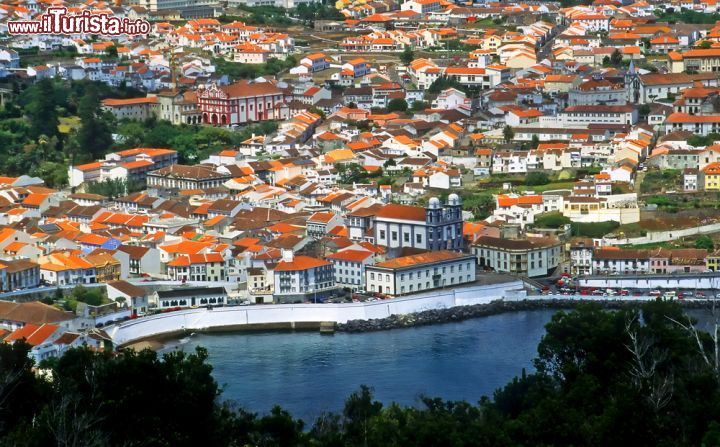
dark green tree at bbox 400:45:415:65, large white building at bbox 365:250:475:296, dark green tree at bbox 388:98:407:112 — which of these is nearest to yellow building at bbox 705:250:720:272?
large white building at bbox 365:250:475:296

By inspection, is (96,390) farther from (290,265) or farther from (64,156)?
(64,156)

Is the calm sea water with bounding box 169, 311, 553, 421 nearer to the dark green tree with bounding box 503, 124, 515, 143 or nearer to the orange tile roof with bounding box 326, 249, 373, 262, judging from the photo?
the orange tile roof with bounding box 326, 249, 373, 262

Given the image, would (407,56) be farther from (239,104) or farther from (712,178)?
(712,178)

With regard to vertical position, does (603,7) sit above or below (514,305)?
above

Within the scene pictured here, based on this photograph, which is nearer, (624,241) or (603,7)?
(624,241)

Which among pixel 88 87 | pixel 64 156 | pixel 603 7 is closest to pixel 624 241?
pixel 64 156

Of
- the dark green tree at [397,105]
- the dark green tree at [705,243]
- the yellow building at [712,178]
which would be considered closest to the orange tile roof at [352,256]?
the dark green tree at [705,243]

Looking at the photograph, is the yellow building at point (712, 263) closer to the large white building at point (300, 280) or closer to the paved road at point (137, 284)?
the large white building at point (300, 280)
